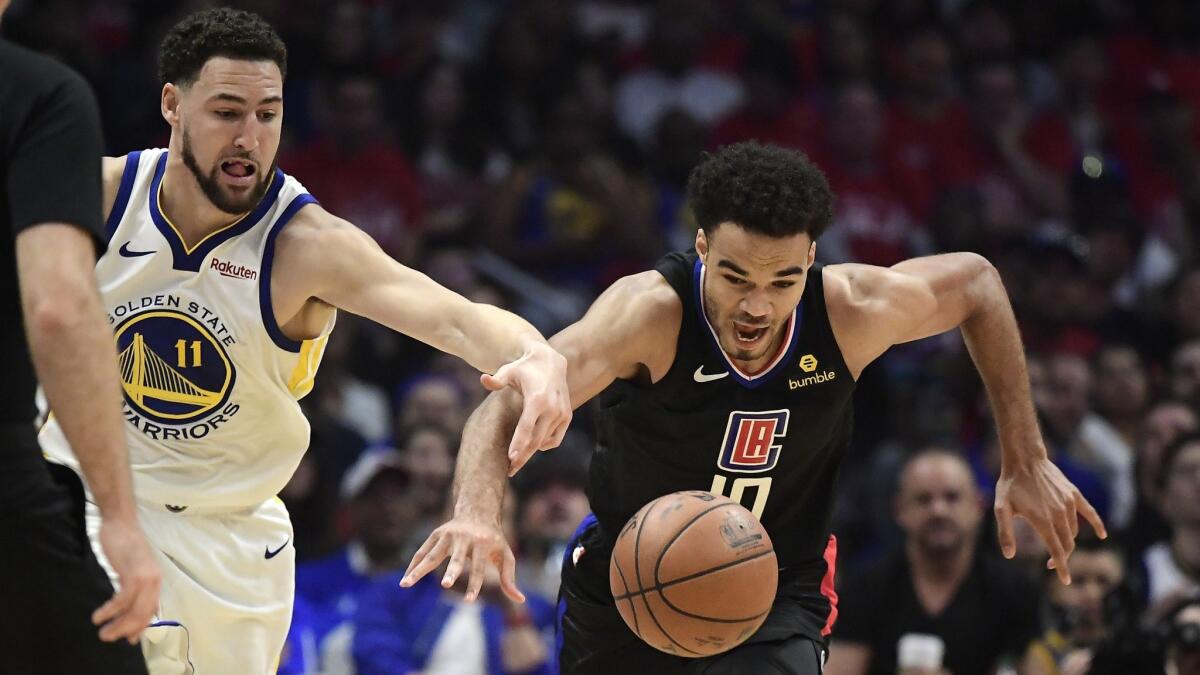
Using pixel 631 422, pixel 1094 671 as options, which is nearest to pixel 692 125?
pixel 1094 671

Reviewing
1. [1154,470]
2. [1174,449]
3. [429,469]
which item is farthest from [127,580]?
[1154,470]

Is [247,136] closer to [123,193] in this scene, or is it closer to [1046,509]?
[123,193]

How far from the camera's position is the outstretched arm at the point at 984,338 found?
17.6 feet

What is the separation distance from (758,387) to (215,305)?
67.5 inches

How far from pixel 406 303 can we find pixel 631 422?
0.92 meters

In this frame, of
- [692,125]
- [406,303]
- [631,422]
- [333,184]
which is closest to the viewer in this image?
[406,303]

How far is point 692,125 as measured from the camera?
10.9m

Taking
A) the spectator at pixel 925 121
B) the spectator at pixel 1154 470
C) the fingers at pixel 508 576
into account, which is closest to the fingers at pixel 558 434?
the fingers at pixel 508 576

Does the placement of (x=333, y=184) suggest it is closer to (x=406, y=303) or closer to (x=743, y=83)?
(x=743, y=83)

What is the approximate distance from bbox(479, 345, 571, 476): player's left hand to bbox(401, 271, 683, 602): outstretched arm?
0.05 metres

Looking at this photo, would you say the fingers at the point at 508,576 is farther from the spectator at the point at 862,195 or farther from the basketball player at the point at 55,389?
the spectator at the point at 862,195

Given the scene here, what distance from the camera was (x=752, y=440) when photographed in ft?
17.1

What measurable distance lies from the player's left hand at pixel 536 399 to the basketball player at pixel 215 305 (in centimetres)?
63

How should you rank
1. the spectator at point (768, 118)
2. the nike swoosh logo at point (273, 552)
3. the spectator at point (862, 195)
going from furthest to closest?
1. the spectator at point (768, 118)
2. the spectator at point (862, 195)
3. the nike swoosh logo at point (273, 552)
